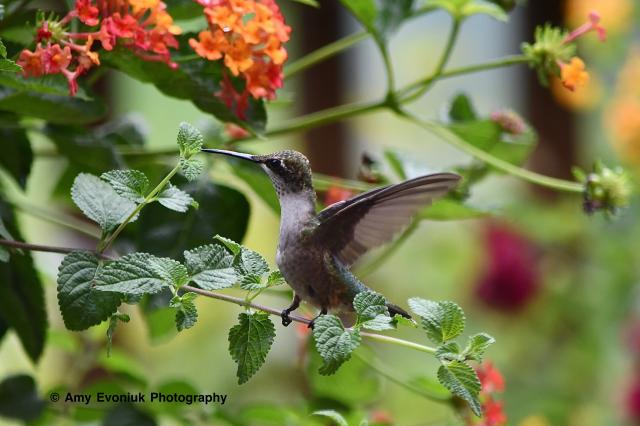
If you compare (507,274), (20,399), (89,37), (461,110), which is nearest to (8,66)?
(89,37)

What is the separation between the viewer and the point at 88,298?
42 centimetres

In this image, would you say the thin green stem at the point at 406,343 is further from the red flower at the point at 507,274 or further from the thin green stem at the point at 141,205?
the red flower at the point at 507,274

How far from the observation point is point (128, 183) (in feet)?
1.32

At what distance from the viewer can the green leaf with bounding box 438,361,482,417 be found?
16.0 inches

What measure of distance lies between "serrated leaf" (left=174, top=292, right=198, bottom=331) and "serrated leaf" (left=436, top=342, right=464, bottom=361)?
11cm

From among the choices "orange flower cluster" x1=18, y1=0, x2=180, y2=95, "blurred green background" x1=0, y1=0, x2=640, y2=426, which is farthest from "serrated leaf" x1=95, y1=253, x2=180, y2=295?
"blurred green background" x1=0, y1=0, x2=640, y2=426

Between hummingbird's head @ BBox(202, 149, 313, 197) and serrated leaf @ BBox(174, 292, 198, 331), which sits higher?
hummingbird's head @ BBox(202, 149, 313, 197)

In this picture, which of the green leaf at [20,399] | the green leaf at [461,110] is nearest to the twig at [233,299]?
the green leaf at [20,399]

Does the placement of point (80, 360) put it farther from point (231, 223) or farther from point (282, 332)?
point (282, 332)

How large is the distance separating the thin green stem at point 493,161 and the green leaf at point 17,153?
26 centimetres

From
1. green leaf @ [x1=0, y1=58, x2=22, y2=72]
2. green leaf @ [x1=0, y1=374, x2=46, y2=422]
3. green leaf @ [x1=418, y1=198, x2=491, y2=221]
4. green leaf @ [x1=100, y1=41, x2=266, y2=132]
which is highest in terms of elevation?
green leaf @ [x1=0, y1=58, x2=22, y2=72]

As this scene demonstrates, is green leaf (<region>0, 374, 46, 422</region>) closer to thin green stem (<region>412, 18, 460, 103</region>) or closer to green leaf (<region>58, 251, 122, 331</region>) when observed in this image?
green leaf (<region>58, 251, 122, 331</region>)

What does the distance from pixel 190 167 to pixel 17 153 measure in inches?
8.7

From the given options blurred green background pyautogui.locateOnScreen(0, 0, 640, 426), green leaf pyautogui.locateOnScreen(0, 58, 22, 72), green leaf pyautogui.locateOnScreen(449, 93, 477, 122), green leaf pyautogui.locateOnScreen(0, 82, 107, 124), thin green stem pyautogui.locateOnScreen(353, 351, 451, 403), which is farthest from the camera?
blurred green background pyautogui.locateOnScreen(0, 0, 640, 426)
